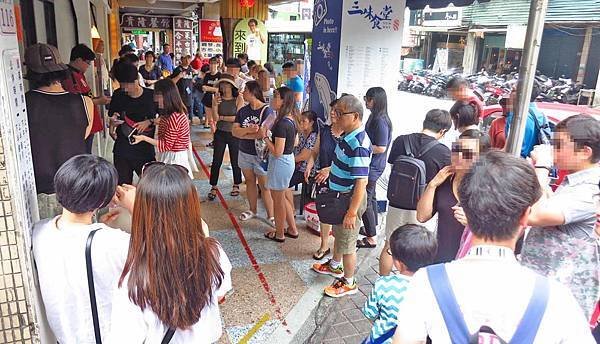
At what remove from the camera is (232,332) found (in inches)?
126

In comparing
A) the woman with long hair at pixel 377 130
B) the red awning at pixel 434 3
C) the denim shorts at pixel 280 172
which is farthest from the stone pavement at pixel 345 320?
the red awning at pixel 434 3

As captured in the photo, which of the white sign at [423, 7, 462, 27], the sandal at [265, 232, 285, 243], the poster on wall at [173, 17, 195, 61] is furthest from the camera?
the poster on wall at [173, 17, 195, 61]

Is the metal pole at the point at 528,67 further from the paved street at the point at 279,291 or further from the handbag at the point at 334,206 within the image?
the paved street at the point at 279,291

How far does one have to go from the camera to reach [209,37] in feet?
46.3

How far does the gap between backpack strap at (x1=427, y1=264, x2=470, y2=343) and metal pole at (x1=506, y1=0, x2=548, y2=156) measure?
1.56 meters

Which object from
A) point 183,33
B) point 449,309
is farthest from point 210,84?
point 183,33

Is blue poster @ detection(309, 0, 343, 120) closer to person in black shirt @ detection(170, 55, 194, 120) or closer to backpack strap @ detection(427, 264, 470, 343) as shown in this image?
person in black shirt @ detection(170, 55, 194, 120)

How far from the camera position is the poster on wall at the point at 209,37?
549 inches

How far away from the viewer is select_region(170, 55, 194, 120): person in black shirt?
30.2 feet

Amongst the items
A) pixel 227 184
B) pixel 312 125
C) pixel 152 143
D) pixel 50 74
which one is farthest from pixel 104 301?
pixel 227 184

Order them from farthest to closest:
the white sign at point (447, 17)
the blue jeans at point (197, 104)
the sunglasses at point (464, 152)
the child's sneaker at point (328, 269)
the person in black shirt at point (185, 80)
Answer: the blue jeans at point (197, 104), the white sign at point (447, 17), the person in black shirt at point (185, 80), the child's sneaker at point (328, 269), the sunglasses at point (464, 152)

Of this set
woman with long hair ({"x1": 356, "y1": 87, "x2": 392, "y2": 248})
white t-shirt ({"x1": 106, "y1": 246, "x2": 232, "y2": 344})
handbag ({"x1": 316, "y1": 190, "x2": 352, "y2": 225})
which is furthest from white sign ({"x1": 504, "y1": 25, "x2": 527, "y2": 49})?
white t-shirt ({"x1": 106, "y1": 246, "x2": 232, "y2": 344})

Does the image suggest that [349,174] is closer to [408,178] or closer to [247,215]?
[408,178]

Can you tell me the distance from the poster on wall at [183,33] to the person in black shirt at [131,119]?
14.9 meters
